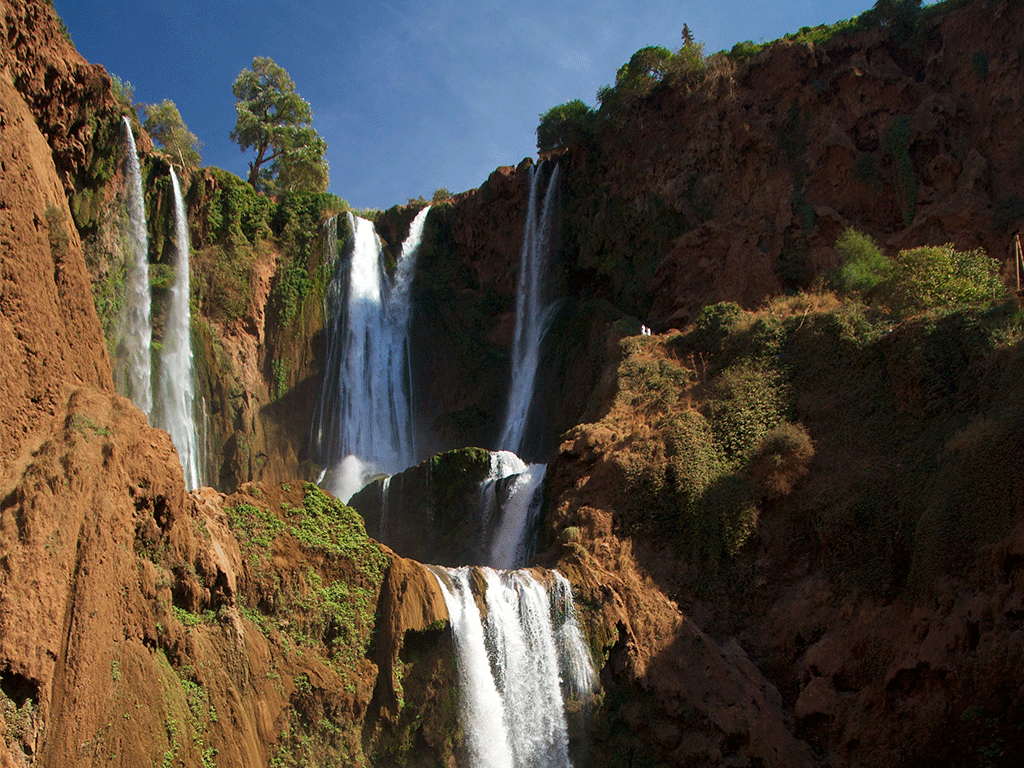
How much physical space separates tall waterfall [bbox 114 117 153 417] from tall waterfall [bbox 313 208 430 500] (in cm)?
785

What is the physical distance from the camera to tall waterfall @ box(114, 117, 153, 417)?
27891 millimetres

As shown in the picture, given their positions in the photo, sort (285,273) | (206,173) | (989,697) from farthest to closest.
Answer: (285,273) → (206,173) → (989,697)

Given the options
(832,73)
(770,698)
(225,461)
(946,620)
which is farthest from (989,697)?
(225,461)

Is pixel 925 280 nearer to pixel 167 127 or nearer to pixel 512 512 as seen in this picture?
pixel 512 512

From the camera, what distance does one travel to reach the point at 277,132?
44.3 metres

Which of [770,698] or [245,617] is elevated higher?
[245,617]

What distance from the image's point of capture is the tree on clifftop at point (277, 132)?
4453 cm

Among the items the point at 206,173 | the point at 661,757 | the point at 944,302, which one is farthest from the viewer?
the point at 206,173

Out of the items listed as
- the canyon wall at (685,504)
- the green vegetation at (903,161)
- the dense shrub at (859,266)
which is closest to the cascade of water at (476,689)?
the canyon wall at (685,504)

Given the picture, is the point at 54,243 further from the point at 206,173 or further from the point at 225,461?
the point at 206,173

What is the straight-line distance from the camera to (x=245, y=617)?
42.5 ft

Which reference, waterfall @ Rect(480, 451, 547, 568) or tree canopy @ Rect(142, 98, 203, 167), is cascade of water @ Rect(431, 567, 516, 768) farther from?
tree canopy @ Rect(142, 98, 203, 167)

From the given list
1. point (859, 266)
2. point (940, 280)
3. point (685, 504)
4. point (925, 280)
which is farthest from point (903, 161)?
point (685, 504)

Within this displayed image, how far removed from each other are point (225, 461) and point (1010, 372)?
1021 inches
